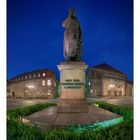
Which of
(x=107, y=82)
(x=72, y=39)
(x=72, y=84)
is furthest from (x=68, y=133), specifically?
(x=107, y=82)

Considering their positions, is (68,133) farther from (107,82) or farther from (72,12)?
(107,82)

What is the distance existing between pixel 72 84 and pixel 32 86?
366cm

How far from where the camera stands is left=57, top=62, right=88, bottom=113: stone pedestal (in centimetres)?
736

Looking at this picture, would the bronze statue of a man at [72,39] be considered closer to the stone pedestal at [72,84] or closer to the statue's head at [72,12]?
the statue's head at [72,12]

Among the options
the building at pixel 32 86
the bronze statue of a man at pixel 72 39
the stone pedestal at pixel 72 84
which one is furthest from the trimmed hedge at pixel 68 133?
the building at pixel 32 86

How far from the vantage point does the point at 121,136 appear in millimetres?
5023

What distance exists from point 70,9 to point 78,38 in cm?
86

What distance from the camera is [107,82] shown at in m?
13.6

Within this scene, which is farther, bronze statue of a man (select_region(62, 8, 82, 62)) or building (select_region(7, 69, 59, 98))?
building (select_region(7, 69, 59, 98))

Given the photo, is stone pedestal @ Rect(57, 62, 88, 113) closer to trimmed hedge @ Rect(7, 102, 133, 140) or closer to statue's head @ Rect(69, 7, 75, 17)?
statue's head @ Rect(69, 7, 75, 17)

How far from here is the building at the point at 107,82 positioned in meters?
9.87

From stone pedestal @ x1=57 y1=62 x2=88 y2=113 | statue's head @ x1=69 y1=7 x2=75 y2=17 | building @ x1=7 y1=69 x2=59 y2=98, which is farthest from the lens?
building @ x1=7 y1=69 x2=59 y2=98

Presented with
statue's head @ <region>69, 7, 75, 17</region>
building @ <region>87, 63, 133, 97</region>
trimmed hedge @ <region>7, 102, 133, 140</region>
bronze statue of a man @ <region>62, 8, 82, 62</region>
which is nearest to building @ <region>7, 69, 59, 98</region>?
building @ <region>87, 63, 133, 97</region>

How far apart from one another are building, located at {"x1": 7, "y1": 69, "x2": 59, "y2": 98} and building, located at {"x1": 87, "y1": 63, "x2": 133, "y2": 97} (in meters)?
1.35
